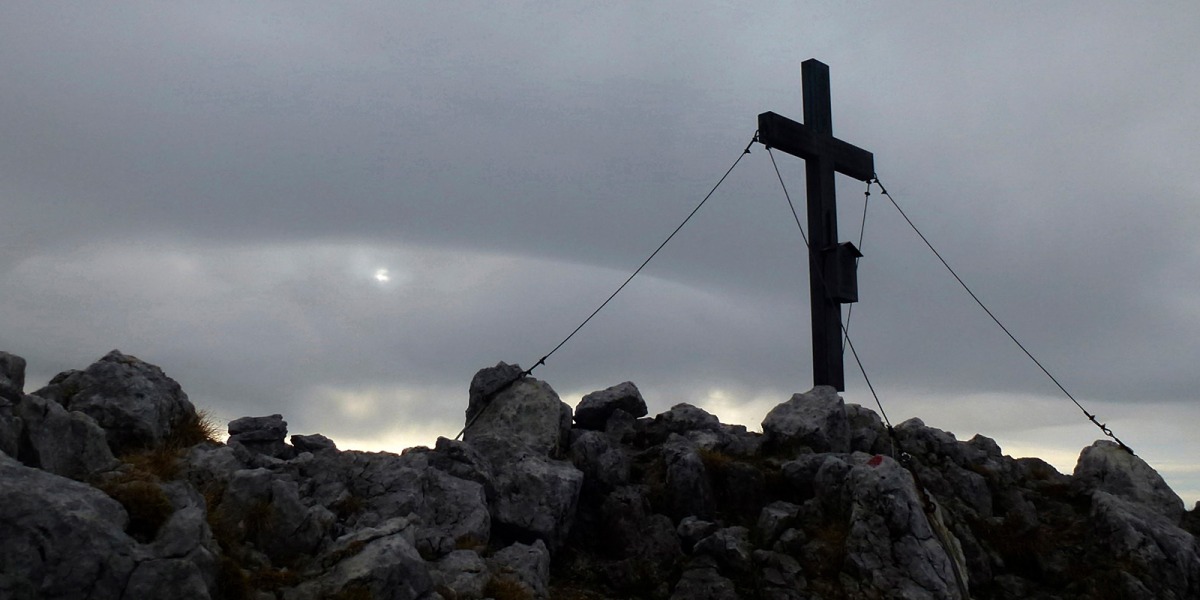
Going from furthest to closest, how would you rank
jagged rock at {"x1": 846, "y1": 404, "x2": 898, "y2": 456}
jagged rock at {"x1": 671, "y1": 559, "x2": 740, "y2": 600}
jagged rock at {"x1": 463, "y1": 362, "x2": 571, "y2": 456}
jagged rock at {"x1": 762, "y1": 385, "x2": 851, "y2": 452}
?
jagged rock at {"x1": 846, "y1": 404, "x2": 898, "y2": 456} < jagged rock at {"x1": 762, "y1": 385, "x2": 851, "y2": 452} < jagged rock at {"x1": 463, "y1": 362, "x2": 571, "y2": 456} < jagged rock at {"x1": 671, "y1": 559, "x2": 740, "y2": 600}

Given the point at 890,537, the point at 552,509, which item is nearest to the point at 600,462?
the point at 552,509

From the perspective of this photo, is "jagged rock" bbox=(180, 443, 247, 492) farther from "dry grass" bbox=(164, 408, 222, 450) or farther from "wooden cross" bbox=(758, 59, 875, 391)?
"wooden cross" bbox=(758, 59, 875, 391)

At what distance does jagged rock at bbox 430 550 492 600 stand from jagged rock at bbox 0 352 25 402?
703 centimetres

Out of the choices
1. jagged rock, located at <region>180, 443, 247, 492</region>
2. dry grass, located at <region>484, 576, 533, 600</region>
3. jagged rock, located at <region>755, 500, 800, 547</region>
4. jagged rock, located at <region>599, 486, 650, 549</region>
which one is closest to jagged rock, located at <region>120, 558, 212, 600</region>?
jagged rock, located at <region>180, 443, 247, 492</region>

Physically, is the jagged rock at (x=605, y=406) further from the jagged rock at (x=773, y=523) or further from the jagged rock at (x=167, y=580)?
the jagged rock at (x=167, y=580)

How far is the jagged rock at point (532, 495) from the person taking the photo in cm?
1872

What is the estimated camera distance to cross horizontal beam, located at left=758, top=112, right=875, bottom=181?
1015 inches

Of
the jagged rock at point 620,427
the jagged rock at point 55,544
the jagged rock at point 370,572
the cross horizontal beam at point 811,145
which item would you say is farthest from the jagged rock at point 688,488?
the jagged rock at point 55,544

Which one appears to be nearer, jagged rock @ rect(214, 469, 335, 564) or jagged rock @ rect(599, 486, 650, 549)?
jagged rock @ rect(214, 469, 335, 564)

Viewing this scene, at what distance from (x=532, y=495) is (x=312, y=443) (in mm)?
5051

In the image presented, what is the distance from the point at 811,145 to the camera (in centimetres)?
2692

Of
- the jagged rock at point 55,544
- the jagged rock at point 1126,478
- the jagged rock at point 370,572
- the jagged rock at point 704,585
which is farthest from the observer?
the jagged rock at point 1126,478

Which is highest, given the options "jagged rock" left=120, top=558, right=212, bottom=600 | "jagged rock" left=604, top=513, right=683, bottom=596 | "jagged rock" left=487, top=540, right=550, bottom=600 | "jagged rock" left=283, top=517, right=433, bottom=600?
"jagged rock" left=604, top=513, right=683, bottom=596

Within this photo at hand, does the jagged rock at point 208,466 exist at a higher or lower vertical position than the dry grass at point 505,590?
higher
